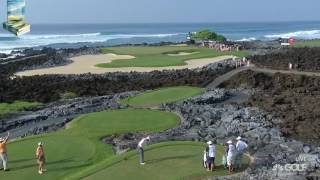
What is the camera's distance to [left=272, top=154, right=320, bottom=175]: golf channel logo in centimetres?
1995

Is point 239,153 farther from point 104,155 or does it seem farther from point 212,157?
point 104,155

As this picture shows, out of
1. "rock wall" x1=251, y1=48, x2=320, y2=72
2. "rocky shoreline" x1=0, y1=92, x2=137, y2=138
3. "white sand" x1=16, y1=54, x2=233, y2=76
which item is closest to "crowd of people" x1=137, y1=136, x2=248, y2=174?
"rocky shoreline" x1=0, y1=92, x2=137, y2=138

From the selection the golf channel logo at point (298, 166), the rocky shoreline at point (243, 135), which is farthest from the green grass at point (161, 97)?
the golf channel logo at point (298, 166)

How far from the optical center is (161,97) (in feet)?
131

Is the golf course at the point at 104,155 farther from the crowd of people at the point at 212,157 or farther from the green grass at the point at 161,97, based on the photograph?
the green grass at the point at 161,97

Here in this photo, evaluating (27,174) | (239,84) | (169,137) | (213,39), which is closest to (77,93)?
(239,84)

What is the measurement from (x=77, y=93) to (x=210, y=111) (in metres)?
18.9

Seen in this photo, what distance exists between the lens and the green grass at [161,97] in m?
38.9

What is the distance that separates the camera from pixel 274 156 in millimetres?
22625

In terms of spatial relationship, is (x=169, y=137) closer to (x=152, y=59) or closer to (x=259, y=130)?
(x=259, y=130)

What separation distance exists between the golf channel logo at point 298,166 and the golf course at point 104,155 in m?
2.03

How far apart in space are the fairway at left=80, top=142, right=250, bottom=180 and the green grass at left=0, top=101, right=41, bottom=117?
65.1ft

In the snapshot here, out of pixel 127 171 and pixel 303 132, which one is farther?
pixel 303 132

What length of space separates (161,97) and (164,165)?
738 inches
